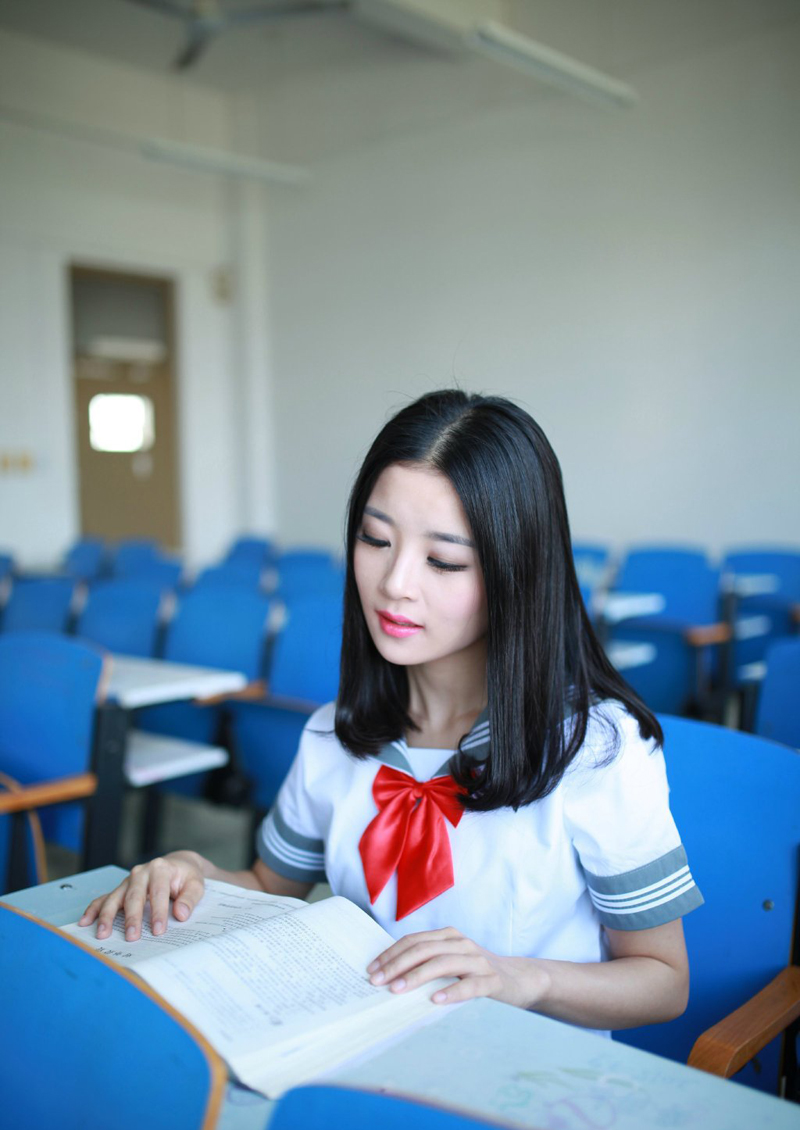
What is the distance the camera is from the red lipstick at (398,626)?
1104mm

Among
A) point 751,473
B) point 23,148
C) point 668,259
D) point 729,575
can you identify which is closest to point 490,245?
point 668,259

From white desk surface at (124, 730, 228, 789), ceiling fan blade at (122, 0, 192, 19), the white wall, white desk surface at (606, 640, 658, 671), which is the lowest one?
white desk surface at (124, 730, 228, 789)

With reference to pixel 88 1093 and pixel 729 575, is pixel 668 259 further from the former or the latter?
pixel 88 1093

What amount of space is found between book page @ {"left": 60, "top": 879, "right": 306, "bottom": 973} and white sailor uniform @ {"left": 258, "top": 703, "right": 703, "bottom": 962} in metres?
0.16

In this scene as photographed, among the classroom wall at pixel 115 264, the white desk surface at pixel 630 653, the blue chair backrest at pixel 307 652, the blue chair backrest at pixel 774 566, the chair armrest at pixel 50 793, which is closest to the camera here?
the chair armrest at pixel 50 793

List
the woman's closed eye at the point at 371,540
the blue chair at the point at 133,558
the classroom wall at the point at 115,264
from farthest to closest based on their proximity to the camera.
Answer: the classroom wall at the point at 115,264 → the blue chair at the point at 133,558 → the woman's closed eye at the point at 371,540

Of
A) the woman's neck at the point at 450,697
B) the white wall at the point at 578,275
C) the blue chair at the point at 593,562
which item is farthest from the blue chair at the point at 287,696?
the white wall at the point at 578,275

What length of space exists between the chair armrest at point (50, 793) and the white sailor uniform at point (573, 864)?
0.93 m

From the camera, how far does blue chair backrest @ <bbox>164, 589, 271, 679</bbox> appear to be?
2.96 metres

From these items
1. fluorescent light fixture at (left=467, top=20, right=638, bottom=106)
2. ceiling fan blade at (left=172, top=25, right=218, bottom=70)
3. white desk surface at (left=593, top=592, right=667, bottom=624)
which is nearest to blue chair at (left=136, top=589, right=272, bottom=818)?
white desk surface at (left=593, top=592, right=667, bottom=624)

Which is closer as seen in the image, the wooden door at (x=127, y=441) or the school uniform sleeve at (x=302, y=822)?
the school uniform sleeve at (x=302, y=822)

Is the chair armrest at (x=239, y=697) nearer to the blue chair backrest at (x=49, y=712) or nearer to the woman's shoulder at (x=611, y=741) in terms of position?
the blue chair backrest at (x=49, y=712)

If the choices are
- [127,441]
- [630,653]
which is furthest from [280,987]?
[127,441]

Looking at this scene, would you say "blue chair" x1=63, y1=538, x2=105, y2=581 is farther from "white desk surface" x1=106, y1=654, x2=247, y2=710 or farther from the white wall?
"white desk surface" x1=106, y1=654, x2=247, y2=710
